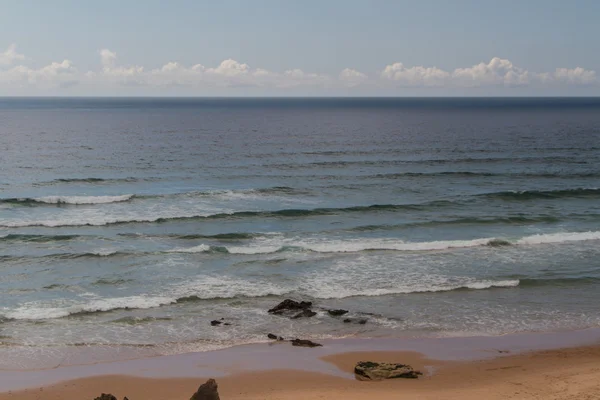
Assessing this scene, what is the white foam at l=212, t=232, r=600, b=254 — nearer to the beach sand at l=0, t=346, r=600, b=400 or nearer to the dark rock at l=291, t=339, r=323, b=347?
the dark rock at l=291, t=339, r=323, b=347

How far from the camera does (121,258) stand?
90.8 ft

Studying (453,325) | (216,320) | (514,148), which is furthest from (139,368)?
(514,148)

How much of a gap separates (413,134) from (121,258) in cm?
6270

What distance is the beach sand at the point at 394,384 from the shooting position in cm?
1535

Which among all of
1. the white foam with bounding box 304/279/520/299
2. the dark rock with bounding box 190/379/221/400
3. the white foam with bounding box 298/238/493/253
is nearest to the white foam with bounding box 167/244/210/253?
the white foam with bounding box 298/238/493/253

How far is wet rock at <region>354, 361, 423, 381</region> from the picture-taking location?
16547 millimetres

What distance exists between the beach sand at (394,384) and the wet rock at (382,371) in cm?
25

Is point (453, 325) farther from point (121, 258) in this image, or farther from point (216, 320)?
point (121, 258)

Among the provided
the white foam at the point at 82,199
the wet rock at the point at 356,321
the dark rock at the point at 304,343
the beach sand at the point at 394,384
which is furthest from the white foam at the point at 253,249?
the white foam at the point at 82,199

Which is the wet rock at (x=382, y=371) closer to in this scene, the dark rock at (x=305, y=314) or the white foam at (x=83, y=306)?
the dark rock at (x=305, y=314)

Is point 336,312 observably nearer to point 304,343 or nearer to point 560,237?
point 304,343

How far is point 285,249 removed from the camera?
29078 millimetres

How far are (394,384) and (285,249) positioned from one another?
13.5 metres

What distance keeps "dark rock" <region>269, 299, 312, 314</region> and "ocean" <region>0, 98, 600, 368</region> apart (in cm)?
41
